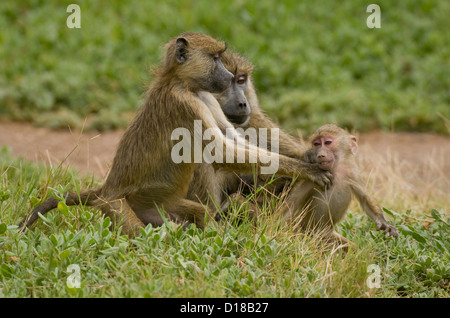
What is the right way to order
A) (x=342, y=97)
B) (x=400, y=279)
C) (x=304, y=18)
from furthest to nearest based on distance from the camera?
(x=304, y=18)
(x=342, y=97)
(x=400, y=279)

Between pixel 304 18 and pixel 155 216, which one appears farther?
pixel 304 18

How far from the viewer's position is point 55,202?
4516 mm

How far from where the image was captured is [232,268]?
13.1 feet

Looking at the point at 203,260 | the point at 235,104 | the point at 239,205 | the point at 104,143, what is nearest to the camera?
the point at 203,260

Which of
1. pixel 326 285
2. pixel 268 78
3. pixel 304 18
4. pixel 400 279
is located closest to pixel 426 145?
pixel 268 78

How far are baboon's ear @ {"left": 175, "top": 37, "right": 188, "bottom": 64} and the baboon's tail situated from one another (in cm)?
101

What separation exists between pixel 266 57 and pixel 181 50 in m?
5.67

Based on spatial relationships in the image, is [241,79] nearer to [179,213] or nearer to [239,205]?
[239,205]

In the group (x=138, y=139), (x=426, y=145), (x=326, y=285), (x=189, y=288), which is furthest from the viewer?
(x=426, y=145)

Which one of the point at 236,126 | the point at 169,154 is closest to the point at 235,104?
the point at 236,126

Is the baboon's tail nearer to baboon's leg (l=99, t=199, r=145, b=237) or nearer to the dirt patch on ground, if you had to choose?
baboon's leg (l=99, t=199, r=145, b=237)

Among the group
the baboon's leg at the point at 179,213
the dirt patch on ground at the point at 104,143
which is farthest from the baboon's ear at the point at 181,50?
the dirt patch on ground at the point at 104,143
